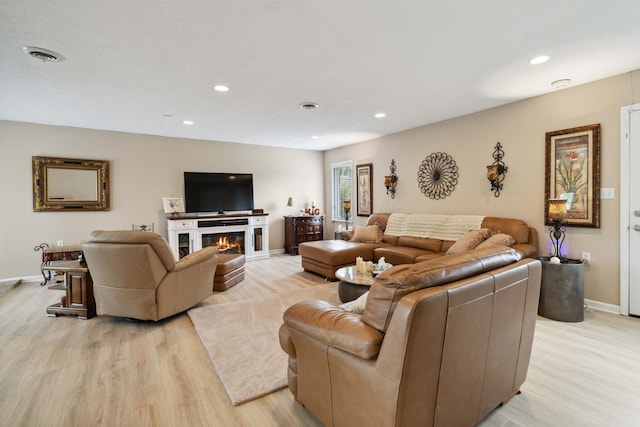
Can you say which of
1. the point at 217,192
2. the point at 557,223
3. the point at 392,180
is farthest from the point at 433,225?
the point at 217,192

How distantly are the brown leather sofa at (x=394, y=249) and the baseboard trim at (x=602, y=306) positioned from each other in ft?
2.31

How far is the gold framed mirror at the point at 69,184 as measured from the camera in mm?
4824

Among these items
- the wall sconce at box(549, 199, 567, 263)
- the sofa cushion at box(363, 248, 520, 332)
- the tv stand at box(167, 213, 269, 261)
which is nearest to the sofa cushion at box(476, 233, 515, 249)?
the wall sconce at box(549, 199, 567, 263)

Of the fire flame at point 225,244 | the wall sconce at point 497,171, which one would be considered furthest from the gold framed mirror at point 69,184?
the wall sconce at point 497,171

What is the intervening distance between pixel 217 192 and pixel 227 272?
255 centimetres

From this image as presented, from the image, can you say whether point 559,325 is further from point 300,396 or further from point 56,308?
point 56,308

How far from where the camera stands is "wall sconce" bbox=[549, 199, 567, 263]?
3.21m

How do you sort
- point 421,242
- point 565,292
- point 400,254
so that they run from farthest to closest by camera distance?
1. point 421,242
2. point 400,254
3. point 565,292

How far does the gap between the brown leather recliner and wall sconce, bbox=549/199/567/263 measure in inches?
156

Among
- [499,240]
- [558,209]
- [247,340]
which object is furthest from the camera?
[499,240]

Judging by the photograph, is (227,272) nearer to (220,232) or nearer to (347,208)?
(220,232)

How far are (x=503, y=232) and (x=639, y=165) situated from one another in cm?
140

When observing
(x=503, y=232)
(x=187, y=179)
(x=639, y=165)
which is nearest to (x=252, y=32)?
(x=503, y=232)

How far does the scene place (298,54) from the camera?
264cm
